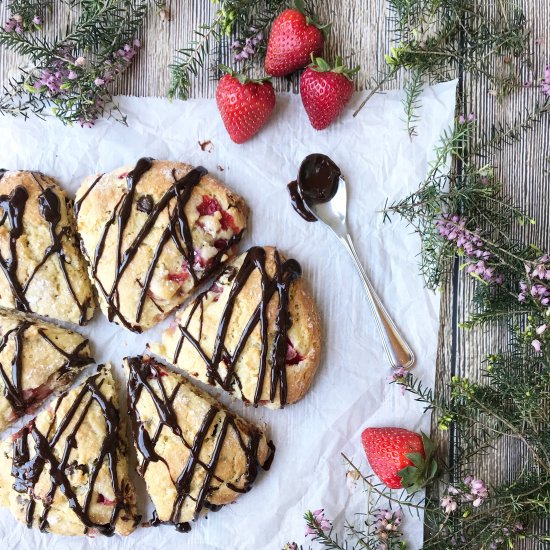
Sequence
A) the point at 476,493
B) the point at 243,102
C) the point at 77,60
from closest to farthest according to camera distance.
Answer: the point at 476,493
the point at 243,102
the point at 77,60

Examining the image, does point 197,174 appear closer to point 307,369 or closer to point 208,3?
point 208,3

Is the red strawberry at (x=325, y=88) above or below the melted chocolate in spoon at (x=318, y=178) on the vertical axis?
above

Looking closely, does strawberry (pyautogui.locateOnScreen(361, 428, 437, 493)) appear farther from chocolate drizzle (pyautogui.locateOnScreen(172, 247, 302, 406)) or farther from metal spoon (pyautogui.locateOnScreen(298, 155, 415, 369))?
chocolate drizzle (pyautogui.locateOnScreen(172, 247, 302, 406))

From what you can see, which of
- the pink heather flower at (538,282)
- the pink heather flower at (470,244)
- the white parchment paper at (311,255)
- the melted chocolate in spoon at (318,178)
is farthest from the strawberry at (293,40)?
the pink heather flower at (538,282)

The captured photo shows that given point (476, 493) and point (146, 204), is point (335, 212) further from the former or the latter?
point (476, 493)

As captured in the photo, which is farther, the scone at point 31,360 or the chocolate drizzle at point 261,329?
the scone at point 31,360

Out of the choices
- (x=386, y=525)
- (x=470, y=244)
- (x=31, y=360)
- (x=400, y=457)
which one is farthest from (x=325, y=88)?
(x=386, y=525)

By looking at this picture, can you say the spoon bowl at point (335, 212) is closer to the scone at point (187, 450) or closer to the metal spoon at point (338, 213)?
the metal spoon at point (338, 213)
